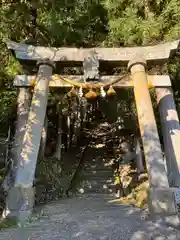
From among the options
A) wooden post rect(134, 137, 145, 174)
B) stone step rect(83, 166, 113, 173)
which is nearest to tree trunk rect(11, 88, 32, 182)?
A: wooden post rect(134, 137, 145, 174)

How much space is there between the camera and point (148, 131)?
6098 mm

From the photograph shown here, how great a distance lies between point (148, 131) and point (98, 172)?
4.83 metres

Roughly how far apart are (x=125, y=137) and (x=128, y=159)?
98 cm

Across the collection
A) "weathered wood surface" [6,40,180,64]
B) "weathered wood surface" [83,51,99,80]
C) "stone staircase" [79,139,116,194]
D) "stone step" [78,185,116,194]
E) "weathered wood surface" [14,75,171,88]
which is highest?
"weathered wood surface" [6,40,180,64]

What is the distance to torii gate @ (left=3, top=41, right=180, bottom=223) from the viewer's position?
5480 millimetres

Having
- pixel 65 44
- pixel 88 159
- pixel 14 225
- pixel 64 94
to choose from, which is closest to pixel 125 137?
pixel 88 159

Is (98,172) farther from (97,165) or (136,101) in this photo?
(136,101)

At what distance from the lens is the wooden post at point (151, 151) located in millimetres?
5164

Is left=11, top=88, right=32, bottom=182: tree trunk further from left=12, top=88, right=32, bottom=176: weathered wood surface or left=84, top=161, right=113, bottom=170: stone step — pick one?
left=84, top=161, right=113, bottom=170: stone step

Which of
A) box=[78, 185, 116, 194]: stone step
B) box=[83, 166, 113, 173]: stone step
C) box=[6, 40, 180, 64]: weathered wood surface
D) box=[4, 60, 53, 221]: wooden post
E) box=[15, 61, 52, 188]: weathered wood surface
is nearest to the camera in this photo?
box=[4, 60, 53, 221]: wooden post

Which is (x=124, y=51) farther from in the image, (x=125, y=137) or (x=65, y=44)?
(x=125, y=137)

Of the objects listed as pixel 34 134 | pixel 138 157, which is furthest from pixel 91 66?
pixel 138 157

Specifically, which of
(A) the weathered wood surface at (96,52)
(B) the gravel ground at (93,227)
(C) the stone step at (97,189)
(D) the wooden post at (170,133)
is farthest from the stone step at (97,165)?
(B) the gravel ground at (93,227)

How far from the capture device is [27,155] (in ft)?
19.7
